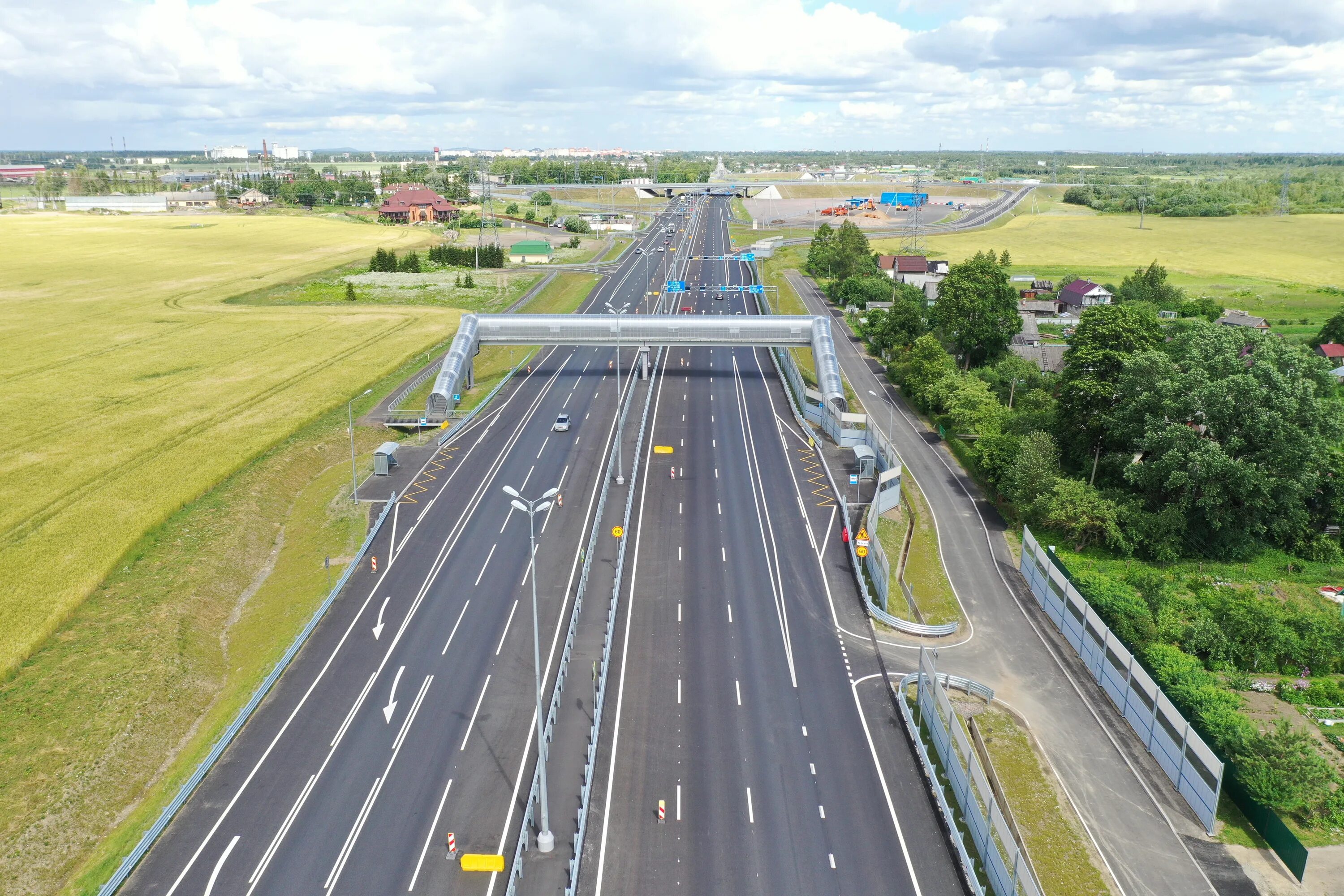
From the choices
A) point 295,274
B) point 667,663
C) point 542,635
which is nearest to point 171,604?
point 542,635

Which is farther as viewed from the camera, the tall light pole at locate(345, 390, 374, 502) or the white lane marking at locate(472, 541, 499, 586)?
the tall light pole at locate(345, 390, 374, 502)

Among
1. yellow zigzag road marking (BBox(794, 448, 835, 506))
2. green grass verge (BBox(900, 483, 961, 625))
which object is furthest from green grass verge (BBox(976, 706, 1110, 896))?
yellow zigzag road marking (BBox(794, 448, 835, 506))

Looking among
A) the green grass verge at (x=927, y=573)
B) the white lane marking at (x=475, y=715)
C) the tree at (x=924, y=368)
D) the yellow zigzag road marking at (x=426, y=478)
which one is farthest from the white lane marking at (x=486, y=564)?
the tree at (x=924, y=368)

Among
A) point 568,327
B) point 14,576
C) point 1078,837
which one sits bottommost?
point 1078,837

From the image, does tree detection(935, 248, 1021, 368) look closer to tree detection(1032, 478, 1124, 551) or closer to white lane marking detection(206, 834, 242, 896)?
tree detection(1032, 478, 1124, 551)

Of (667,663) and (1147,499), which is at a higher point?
(1147,499)

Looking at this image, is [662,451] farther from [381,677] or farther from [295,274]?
[295,274]

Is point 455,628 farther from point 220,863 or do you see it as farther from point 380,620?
point 220,863
